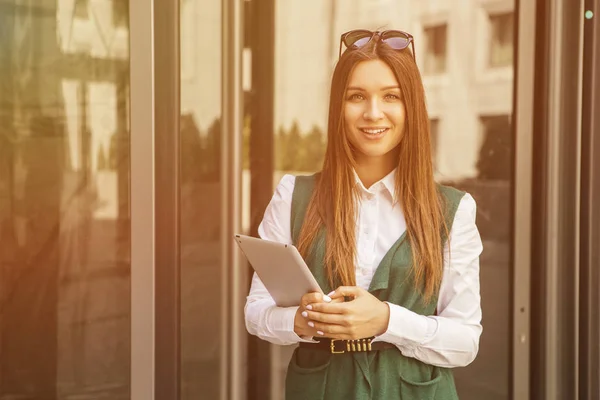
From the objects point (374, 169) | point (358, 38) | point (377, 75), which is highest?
point (358, 38)

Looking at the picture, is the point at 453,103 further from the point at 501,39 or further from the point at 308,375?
the point at 308,375

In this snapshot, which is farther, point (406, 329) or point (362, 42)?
point (362, 42)

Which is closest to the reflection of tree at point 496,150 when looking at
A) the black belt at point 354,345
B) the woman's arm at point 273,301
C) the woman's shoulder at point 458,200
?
the woman's shoulder at point 458,200

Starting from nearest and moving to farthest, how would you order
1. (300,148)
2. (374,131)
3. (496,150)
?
(374,131), (300,148), (496,150)

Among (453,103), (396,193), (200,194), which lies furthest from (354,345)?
(453,103)

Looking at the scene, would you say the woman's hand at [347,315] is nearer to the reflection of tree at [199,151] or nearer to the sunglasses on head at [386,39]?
the sunglasses on head at [386,39]

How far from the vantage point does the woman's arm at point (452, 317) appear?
6.54ft

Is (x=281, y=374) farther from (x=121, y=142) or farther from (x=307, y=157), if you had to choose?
(x=121, y=142)

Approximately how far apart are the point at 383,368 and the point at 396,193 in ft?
1.52

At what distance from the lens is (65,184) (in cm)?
267

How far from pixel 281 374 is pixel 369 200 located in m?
1.05

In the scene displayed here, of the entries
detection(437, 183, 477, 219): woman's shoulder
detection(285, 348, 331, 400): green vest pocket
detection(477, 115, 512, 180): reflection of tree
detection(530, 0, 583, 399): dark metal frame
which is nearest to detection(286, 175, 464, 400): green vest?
detection(285, 348, 331, 400): green vest pocket

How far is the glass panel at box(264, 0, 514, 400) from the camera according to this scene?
2844 millimetres

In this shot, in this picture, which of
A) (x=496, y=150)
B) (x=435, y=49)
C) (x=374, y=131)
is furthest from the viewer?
(x=496, y=150)
